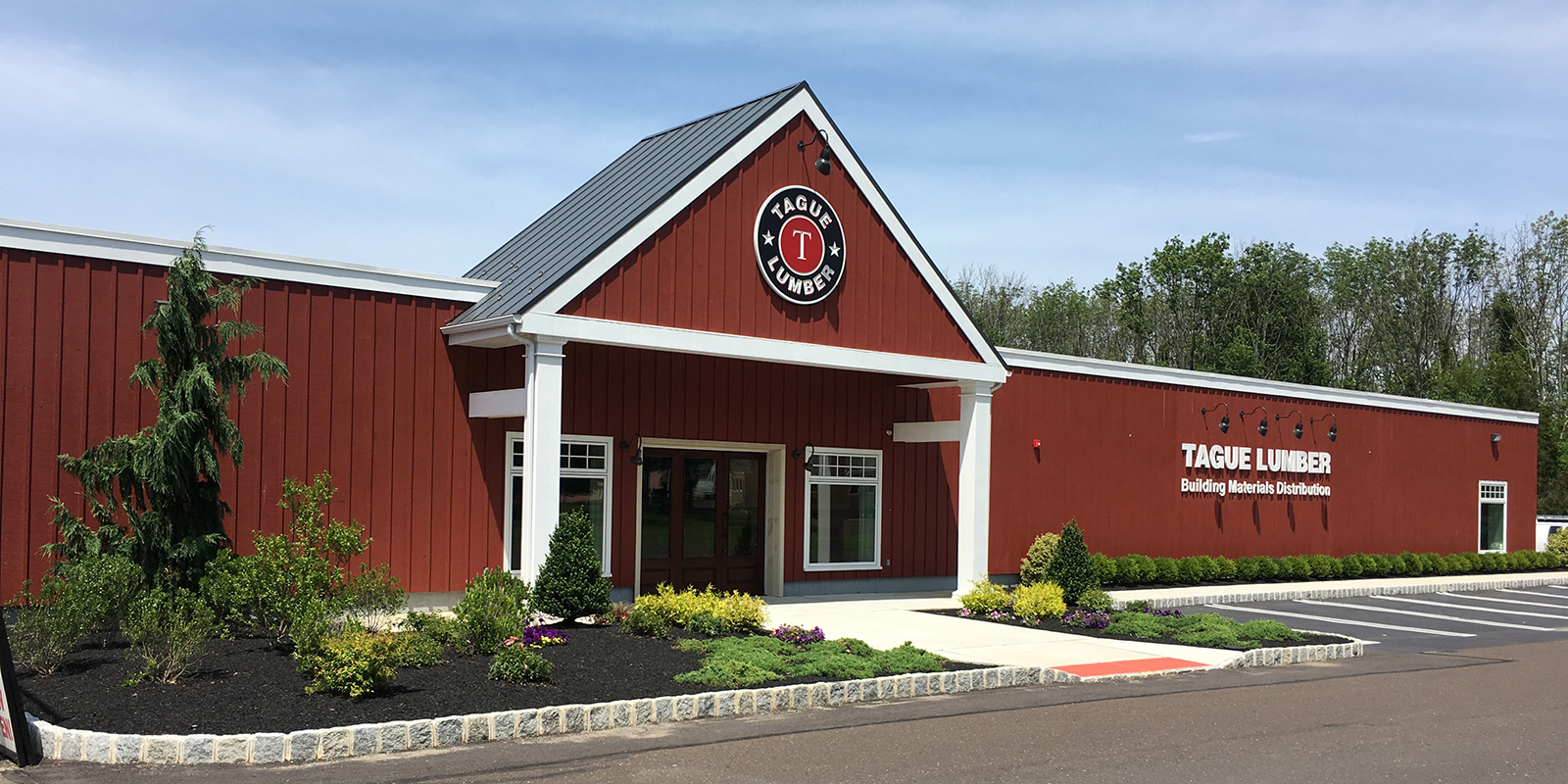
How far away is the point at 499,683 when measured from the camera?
10539 mm

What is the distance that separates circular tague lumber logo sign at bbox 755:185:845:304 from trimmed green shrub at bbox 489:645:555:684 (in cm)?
750

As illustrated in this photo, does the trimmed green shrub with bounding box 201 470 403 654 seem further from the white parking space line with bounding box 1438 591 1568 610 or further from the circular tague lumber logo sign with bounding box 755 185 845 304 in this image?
the white parking space line with bounding box 1438 591 1568 610

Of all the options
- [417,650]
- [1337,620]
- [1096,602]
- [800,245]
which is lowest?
[1337,620]

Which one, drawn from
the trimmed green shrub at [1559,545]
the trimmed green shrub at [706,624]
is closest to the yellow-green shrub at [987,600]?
the trimmed green shrub at [706,624]

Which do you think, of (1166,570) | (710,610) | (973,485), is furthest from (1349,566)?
(710,610)

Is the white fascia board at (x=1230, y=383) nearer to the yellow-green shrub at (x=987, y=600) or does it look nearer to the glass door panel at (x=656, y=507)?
the yellow-green shrub at (x=987, y=600)

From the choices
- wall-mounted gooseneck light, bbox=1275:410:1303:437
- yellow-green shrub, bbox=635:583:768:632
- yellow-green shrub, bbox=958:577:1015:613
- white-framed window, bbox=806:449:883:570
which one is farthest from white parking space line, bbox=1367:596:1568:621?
yellow-green shrub, bbox=635:583:768:632

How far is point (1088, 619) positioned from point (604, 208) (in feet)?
27.7

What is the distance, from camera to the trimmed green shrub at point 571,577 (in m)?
13.7

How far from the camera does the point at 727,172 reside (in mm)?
16688

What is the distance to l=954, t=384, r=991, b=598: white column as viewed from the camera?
19.1m

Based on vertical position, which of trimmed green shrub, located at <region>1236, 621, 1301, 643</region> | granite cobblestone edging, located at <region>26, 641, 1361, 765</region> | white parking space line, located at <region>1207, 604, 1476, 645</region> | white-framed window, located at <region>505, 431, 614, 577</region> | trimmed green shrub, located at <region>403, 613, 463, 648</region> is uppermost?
white-framed window, located at <region>505, 431, 614, 577</region>

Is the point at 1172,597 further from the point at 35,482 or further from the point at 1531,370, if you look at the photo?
the point at 1531,370

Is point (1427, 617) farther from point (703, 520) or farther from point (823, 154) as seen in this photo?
point (823, 154)
